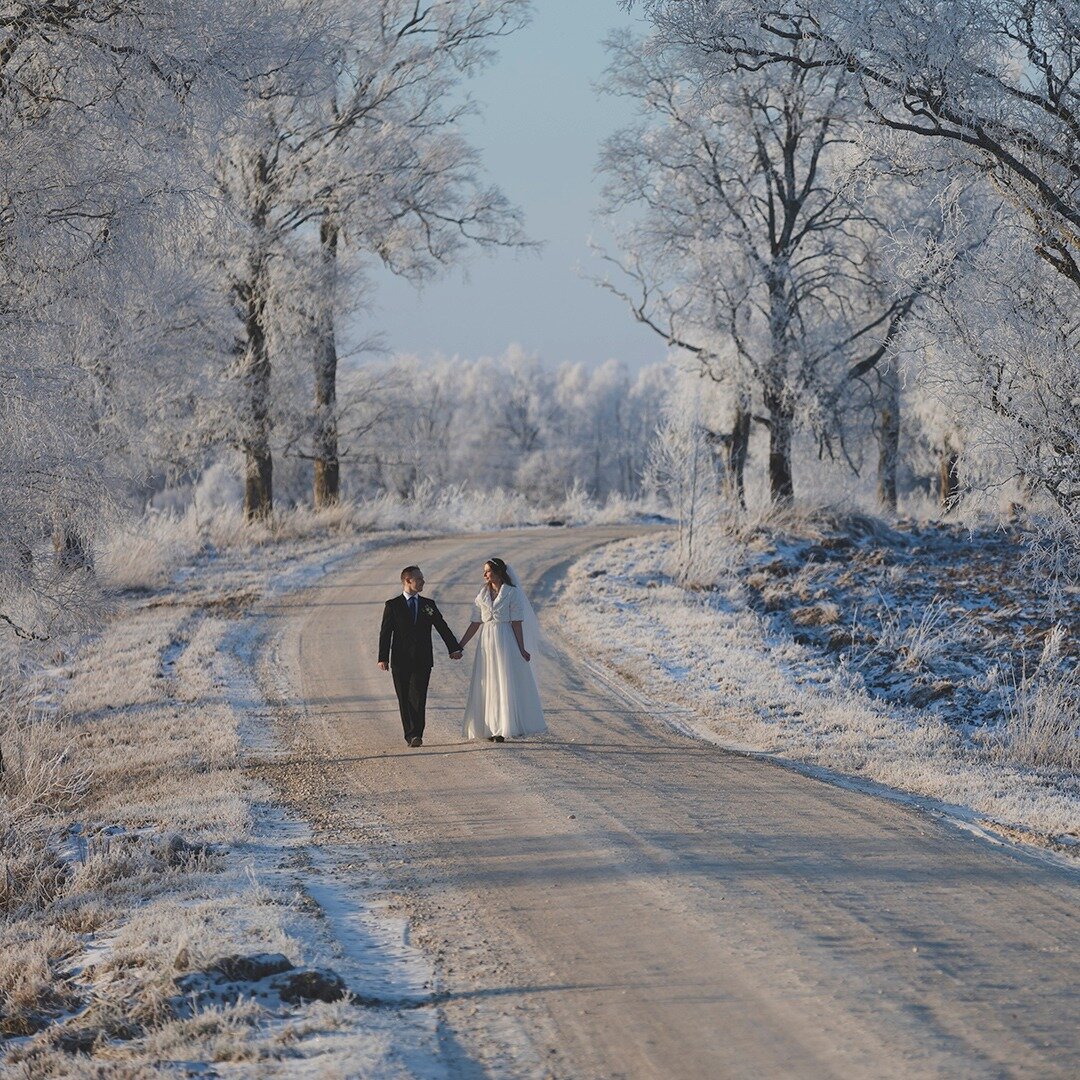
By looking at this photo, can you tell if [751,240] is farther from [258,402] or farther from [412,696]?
[412,696]

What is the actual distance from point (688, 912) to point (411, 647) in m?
5.41

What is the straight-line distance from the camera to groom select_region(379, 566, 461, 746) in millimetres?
11344

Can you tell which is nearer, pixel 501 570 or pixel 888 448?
pixel 501 570

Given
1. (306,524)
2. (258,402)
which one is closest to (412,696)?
(306,524)

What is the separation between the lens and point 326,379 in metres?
28.8

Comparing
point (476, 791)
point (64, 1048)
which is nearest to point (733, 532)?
point (476, 791)

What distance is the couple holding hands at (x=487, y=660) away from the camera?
37.2 feet

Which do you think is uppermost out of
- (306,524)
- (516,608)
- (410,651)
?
(306,524)

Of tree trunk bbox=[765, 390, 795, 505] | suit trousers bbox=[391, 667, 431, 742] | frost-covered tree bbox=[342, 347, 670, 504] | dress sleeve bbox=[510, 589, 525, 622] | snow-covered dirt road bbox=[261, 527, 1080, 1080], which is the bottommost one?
snow-covered dirt road bbox=[261, 527, 1080, 1080]

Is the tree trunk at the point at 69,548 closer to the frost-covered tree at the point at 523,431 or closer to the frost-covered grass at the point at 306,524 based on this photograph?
the frost-covered grass at the point at 306,524

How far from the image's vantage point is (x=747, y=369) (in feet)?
88.7

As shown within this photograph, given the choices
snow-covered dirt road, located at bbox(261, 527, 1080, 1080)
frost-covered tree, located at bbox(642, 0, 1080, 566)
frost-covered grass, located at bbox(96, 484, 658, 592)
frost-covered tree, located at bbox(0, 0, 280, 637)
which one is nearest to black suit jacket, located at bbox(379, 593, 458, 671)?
snow-covered dirt road, located at bbox(261, 527, 1080, 1080)

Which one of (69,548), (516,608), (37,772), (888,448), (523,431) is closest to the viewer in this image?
(37,772)

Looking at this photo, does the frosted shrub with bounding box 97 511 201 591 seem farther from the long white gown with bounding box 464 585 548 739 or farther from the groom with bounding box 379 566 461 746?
the long white gown with bounding box 464 585 548 739
